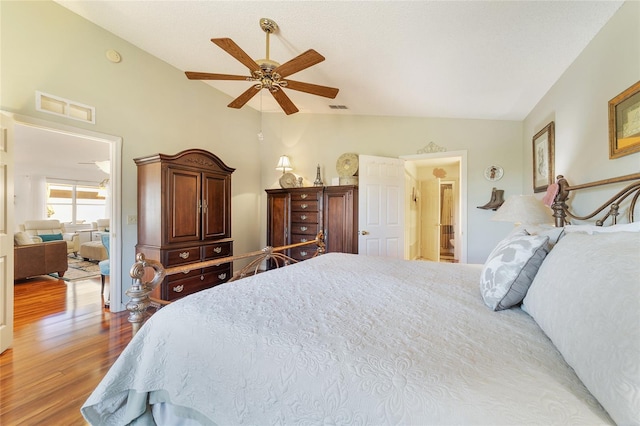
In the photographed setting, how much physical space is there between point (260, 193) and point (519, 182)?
414 cm

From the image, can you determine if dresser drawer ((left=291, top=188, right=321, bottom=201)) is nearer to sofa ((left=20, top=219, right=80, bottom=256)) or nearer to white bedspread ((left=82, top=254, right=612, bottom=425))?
white bedspread ((left=82, top=254, right=612, bottom=425))

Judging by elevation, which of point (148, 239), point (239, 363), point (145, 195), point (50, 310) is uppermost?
point (145, 195)

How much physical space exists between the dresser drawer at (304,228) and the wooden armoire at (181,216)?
3.64ft

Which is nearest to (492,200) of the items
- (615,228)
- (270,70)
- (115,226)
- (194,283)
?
(615,228)

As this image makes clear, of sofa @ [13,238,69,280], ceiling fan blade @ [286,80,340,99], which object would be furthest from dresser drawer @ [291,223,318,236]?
sofa @ [13,238,69,280]

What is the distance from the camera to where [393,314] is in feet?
3.56

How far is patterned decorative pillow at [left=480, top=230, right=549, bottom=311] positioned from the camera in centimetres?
108

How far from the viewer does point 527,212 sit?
2078 millimetres

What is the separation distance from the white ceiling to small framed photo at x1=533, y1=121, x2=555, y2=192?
41 centimetres

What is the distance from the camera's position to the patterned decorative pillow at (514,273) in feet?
3.53

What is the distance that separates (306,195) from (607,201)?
10.6 feet

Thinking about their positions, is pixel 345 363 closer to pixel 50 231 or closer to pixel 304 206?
pixel 304 206

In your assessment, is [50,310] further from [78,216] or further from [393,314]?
[78,216]

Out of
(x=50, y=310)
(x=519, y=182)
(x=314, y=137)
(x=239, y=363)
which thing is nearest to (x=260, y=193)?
(x=314, y=137)
